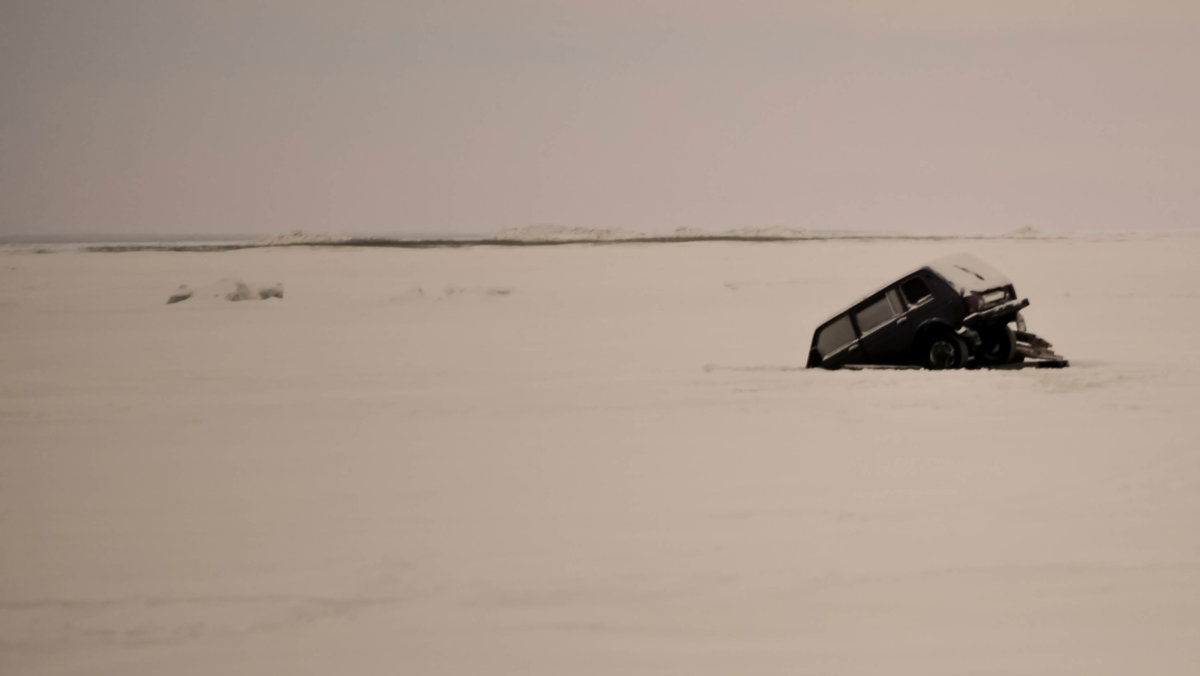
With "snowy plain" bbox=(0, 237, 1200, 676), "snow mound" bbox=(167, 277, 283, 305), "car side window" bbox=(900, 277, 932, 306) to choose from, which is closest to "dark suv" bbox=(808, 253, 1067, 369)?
"car side window" bbox=(900, 277, 932, 306)

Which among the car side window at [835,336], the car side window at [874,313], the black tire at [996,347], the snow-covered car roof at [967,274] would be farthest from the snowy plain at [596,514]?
the snow-covered car roof at [967,274]

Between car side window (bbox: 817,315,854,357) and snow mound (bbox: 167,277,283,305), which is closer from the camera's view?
car side window (bbox: 817,315,854,357)

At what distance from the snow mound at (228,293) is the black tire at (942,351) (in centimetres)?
2014

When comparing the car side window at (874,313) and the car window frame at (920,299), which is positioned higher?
the car window frame at (920,299)

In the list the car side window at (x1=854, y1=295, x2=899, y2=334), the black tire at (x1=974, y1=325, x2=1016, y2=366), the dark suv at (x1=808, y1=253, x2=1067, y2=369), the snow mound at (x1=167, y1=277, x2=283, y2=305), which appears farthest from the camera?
the snow mound at (x1=167, y1=277, x2=283, y2=305)

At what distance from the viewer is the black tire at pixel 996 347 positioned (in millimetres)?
14547

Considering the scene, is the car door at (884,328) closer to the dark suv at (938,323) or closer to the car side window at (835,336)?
the dark suv at (938,323)

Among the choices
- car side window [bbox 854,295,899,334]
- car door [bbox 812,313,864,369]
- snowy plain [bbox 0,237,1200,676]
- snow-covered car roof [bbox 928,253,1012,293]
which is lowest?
snowy plain [bbox 0,237,1200,676]

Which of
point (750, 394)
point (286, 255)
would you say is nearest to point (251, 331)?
point (750, 394)

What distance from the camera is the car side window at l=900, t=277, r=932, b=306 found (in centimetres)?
1426

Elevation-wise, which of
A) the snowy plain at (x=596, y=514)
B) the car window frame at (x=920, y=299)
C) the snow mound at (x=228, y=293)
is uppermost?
the car window frame at (x=920, y=299)

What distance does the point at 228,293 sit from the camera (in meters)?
30.1

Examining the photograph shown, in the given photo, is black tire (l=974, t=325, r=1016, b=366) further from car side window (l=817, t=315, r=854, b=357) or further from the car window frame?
car side window (l=817, t=315, r=854, b=357)

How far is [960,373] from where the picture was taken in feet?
45.8
